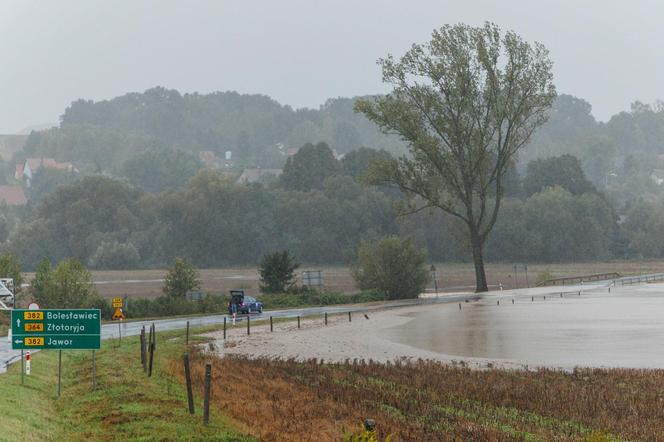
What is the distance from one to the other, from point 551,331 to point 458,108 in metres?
39.9

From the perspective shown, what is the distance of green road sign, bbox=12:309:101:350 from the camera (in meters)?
31.1

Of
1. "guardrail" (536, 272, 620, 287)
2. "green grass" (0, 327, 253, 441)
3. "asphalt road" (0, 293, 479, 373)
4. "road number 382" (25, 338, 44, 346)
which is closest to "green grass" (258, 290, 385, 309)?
"asphalt road" (0, 293, 479, 373)

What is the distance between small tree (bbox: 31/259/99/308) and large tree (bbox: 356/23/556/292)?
31.4m

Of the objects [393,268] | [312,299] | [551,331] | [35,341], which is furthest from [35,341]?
[393,268]

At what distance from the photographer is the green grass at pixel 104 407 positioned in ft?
76.4

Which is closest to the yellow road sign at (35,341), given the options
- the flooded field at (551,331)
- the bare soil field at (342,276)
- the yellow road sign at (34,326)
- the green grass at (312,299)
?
the yellow road sign at (34,326)

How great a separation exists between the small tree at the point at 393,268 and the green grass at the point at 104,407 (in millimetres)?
57734

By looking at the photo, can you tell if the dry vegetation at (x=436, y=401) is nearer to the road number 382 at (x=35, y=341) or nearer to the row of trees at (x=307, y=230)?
the road number 382 at (x=35, y=341)

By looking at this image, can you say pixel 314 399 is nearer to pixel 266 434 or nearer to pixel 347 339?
pixel 266 434

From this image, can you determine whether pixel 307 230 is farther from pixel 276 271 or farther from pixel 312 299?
pixel 312 299

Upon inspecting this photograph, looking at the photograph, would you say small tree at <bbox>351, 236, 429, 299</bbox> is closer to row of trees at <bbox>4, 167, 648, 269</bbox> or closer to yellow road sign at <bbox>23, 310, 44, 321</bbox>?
yellow road sign at <bbox>23, 310, 44, 321</bbox>

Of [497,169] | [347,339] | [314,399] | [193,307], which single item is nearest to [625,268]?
[497,169]

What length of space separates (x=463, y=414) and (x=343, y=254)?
521 ft

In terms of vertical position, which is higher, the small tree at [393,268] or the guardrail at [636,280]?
the small tree at [393,268]
